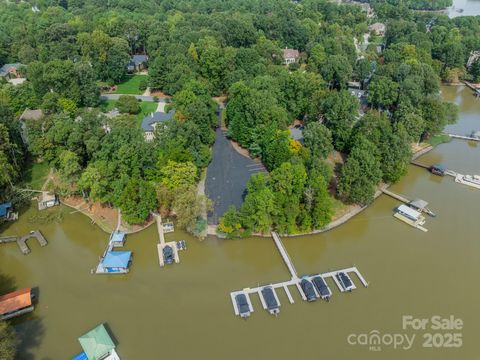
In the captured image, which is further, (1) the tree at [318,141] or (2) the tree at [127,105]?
(2) the tree at [127,105]

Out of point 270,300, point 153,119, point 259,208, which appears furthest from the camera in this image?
point 153,119

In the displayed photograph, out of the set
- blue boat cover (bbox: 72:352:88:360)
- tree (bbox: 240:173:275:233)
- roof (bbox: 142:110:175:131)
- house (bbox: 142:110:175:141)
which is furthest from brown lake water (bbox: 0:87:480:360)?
roof (bbox: 142:110:175:131)

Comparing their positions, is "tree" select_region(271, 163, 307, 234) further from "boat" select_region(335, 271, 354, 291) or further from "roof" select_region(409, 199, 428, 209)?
"roof" select_region(409, 199, 428, 209)

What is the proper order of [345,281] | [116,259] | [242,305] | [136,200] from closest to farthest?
[242,305], [345,281], [116,259], [136,200]

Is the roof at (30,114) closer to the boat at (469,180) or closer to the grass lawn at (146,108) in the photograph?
the grass lawn at (146,108)

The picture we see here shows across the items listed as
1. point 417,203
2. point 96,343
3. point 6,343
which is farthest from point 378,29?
point 6,343

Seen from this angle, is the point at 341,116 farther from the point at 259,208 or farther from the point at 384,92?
the point at 259,208

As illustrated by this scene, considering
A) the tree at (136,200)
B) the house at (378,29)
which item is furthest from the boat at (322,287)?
the house at (378,29)
